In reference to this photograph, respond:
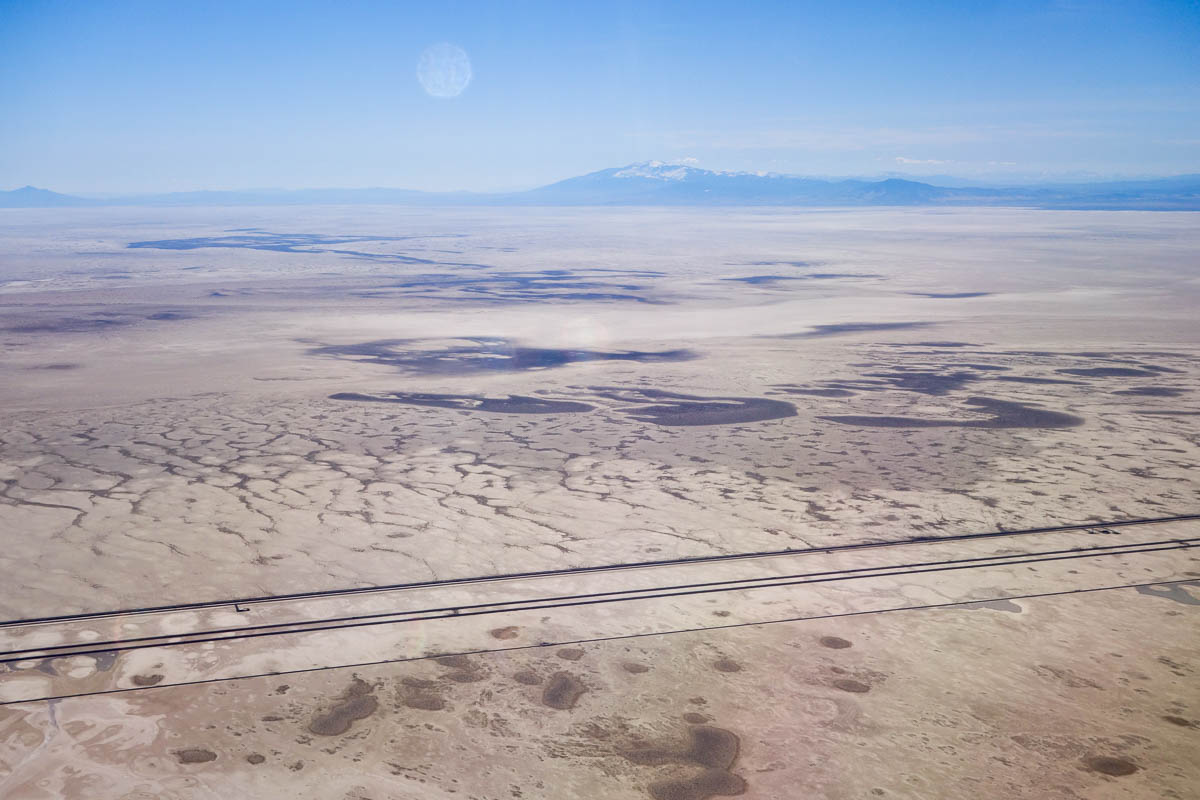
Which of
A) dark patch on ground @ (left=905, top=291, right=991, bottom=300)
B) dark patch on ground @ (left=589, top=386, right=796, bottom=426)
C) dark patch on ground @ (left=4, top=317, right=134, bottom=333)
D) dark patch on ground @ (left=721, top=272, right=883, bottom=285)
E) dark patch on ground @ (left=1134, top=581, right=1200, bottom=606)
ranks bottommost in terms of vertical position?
dark patch on ground @ (left=1134, top=581, right=1200, bottom=606)

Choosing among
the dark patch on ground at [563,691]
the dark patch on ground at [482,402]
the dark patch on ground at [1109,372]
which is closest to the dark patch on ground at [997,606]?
the dark patch on ground at [563,691]

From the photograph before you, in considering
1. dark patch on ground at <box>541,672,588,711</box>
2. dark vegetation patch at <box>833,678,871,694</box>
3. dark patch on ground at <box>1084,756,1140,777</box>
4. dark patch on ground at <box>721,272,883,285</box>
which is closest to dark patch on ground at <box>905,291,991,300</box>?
dark patch on ground at <box>721,272,883,285</box>

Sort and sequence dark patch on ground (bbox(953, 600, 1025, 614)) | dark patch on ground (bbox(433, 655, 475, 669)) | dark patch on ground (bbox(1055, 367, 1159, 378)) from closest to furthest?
dark patch on ground (bbox(433, 655, 475, 669)) < dark patch on ground (bbox(953, 600, 1025, 614)) < dark patch on ground (bbox(1055, 367, 1159, 378))

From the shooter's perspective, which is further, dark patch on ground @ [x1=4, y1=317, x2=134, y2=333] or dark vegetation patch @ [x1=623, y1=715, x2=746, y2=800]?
dark patch on ground @ [x1=4, y1=317, x2=134, y2=333]

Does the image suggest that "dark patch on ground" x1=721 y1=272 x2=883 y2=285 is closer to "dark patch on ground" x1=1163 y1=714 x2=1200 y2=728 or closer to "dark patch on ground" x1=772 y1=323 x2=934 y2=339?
"dark patch on ground" x1=772 y1=323 x2=934 y2=339

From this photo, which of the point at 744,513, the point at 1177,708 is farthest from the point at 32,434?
the point at 1177,708

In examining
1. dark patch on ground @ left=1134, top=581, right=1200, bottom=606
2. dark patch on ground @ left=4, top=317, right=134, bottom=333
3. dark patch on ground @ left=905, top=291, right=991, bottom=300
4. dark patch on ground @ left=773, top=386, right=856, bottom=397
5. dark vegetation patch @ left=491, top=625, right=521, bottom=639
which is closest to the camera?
dark vegetation patch @ left=491, top=625, right=521, bottom=639

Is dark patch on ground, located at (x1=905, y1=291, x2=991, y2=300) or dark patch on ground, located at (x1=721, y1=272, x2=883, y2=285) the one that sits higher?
dark patch on ground, located at (x1=721, y1=272, x2=883, y2=285)

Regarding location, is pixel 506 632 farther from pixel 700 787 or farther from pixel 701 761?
pixel 700 787
